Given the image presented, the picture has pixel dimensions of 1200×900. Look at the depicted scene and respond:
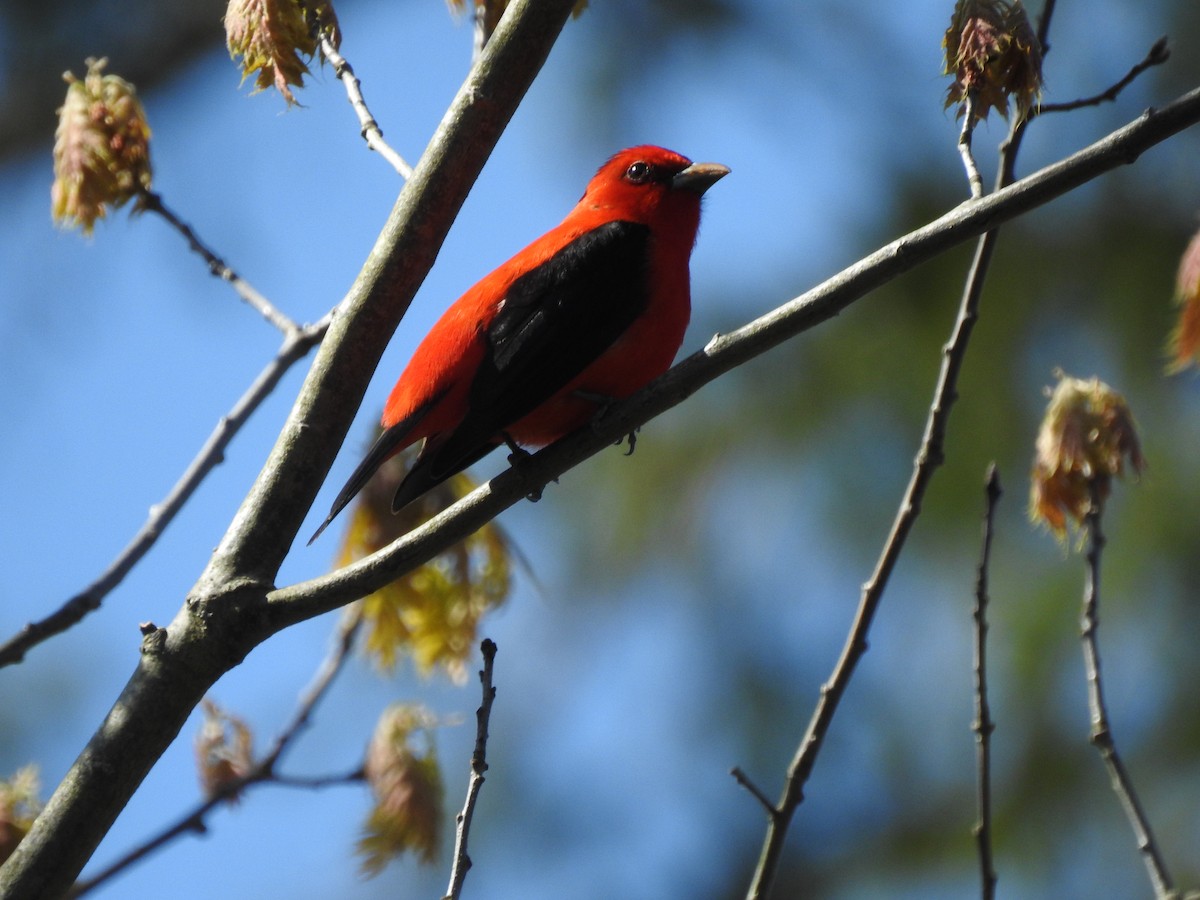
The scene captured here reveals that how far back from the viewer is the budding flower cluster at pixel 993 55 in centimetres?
266

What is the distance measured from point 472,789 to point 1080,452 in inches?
67.3

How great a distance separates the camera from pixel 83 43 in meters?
8.70

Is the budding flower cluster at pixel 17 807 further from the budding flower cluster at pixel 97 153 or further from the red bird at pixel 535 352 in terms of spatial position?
the budding flower cluster at pixel 97 153

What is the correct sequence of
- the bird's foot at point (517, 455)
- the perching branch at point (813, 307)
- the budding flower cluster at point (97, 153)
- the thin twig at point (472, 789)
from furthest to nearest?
the budding flower cluster at point (97, 153) → the bird's foot at point (517, 455) → the perching branch at point (813, 307) → the thin twig at point (472, 789)

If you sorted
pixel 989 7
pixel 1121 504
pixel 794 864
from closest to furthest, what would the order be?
pixel 989 7, pixel 1121 504, pixel 794 864

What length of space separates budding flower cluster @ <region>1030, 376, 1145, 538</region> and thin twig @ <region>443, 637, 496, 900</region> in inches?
58.7

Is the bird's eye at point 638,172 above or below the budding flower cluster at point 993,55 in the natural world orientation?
above

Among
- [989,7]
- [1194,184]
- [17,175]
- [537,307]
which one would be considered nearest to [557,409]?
[537,307]

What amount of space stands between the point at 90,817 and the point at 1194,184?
6349 millimetres

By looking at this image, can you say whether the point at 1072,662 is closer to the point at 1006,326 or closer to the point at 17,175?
the point at 1006,326

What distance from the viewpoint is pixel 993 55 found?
2.66 metres

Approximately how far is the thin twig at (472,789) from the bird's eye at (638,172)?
248cm

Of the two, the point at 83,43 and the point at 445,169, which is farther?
the point at 83,43

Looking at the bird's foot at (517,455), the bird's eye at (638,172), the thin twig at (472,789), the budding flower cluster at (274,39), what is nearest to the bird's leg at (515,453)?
the bird's foot at (517,455)
